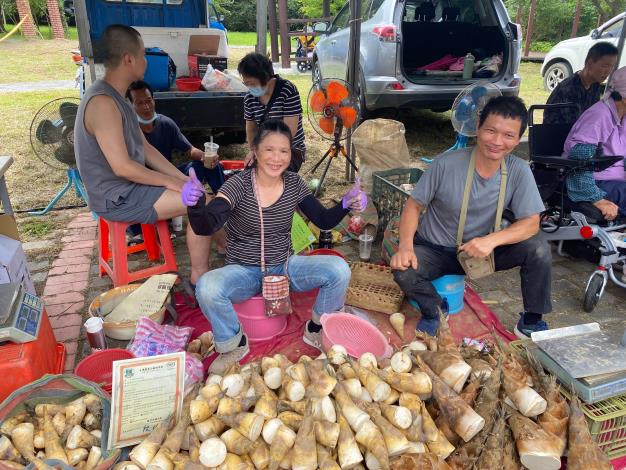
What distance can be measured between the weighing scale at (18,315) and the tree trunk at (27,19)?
22.6 metres

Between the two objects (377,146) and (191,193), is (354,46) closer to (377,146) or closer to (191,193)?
(377,146)

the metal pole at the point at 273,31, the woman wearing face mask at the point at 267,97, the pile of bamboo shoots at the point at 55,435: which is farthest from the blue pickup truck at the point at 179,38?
the metal pole at the point at 273,31

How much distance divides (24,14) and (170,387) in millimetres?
23896

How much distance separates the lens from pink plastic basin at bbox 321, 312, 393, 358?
2365mm

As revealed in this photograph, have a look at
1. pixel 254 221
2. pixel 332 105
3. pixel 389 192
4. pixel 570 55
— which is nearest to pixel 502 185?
pixel 389 192

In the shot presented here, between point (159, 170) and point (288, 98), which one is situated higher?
point (288, 98)

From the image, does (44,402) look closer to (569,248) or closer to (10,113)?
(569,248)

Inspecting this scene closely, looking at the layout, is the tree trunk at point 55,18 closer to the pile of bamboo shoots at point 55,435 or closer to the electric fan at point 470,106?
the electric fan at point 470,106

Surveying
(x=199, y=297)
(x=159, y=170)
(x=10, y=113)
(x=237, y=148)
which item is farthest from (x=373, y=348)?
(x=10, y=113)

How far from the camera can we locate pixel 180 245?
399cm

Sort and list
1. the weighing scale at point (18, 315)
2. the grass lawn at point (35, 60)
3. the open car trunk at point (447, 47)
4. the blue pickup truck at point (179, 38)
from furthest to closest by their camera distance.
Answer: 1. the grass lawn at point (35, 60)
2. the open car trunk at point (447, 47)
3. the blue pickup truck at point (179, 38)
4. the weighing scale at point (18, 315)

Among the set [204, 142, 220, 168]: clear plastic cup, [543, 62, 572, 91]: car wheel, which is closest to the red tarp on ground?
[204, 142, 220, 168]: clear plastic cup

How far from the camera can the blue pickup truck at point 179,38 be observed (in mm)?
5094

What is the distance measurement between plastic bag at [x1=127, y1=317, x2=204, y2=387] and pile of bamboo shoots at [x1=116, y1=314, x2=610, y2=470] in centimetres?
45
